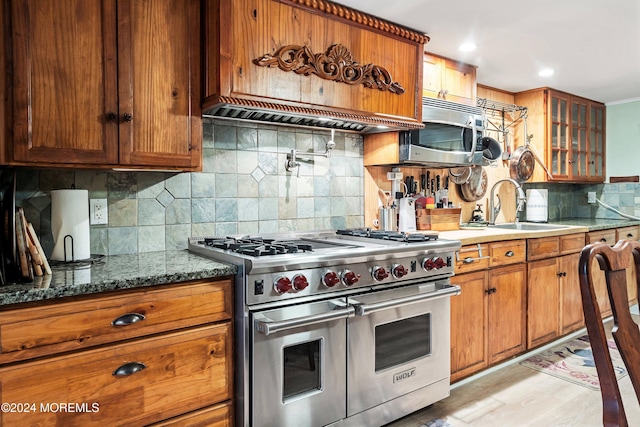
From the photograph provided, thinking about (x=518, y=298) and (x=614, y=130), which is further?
(x=614, y=130)

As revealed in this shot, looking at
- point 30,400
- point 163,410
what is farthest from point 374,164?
point 30,400

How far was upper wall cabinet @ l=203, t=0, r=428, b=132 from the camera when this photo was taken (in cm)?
193

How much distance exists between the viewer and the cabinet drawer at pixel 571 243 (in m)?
3.35

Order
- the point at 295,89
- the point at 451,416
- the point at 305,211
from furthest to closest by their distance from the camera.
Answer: the point at 305,211 < the point at 451,416 < the point at 295,89

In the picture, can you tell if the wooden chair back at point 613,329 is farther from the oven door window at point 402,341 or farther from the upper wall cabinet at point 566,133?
the upper wall cabinet at point 566,133

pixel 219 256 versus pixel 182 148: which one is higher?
pixel 182 148

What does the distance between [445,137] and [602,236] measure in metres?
2.00

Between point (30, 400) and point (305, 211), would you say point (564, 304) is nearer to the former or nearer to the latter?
point (305, 211)

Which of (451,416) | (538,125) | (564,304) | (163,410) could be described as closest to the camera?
(163,410)

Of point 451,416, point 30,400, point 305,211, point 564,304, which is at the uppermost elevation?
point 305,211

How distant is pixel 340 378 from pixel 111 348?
973mm

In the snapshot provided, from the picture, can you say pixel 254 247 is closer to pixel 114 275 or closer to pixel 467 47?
pixel 114 275

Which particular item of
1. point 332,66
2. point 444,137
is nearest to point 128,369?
point 332,66

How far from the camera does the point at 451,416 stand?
7.57 feet
